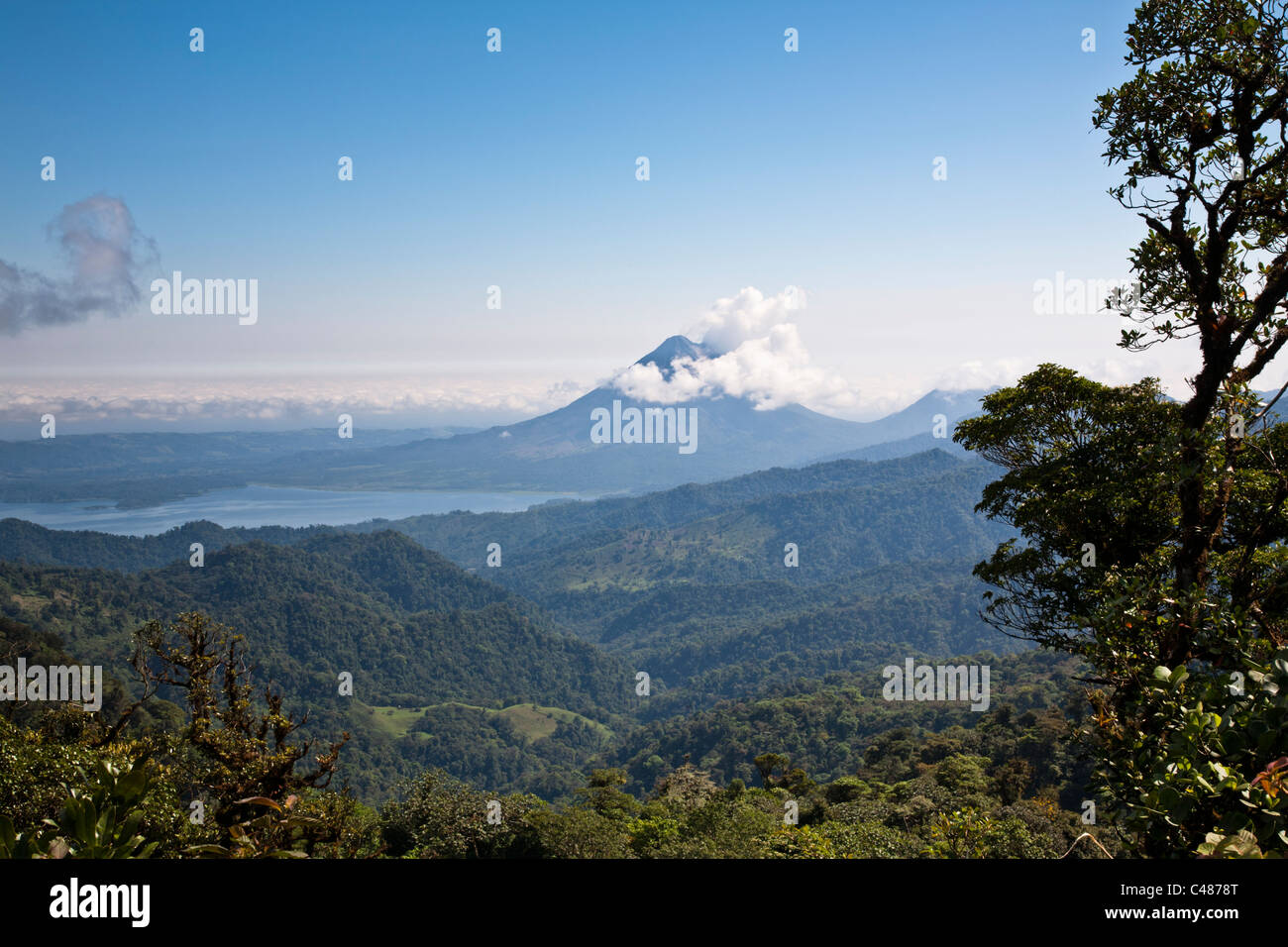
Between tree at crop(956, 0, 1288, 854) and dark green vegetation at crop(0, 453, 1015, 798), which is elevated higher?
tree at crop(956, 0, 1288, 854)

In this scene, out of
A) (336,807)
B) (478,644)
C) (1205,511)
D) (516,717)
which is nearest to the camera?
(1205,511)

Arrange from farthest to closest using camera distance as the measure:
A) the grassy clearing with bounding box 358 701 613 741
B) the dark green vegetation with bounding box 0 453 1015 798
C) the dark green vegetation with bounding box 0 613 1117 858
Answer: the grassy clearing with bounding box 358 701 613 741
the dark green vegetation with bounding box 0 453 1015 798
the dark green vegetation with bounding box 0 613 1117 858

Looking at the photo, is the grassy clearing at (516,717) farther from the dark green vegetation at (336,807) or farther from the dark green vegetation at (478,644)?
the dark green vegetation at (336,807)

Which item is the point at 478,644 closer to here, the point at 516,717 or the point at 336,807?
the point at 516,717

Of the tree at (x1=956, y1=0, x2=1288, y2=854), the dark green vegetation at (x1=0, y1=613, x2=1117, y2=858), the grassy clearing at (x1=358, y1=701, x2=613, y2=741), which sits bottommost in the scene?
the grassy clearing at (x1=358, y1=701, x2=613, y2=741)

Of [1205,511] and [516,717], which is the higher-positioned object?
[1205,511]

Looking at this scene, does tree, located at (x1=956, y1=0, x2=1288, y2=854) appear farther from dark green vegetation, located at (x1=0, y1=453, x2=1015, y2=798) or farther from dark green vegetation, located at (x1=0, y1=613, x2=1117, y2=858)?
dark green vegetation, located at (x1=0, y1=453, x2=1015, y2=798)

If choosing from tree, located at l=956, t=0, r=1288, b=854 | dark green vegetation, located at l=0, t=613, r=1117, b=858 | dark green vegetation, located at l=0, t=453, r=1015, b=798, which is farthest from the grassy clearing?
tree, located at l=956, t=0, r=1288, b=854

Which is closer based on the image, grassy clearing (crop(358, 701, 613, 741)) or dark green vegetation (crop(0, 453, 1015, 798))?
dark green vegetation (crop(0, 453, 1015, 798))

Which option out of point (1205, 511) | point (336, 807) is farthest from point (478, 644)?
point (1205, 511)

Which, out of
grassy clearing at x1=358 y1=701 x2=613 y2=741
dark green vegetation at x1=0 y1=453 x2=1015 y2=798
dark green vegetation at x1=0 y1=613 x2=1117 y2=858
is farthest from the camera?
grassy clearing at x1=358 y1=701 x2=613 y2=741
